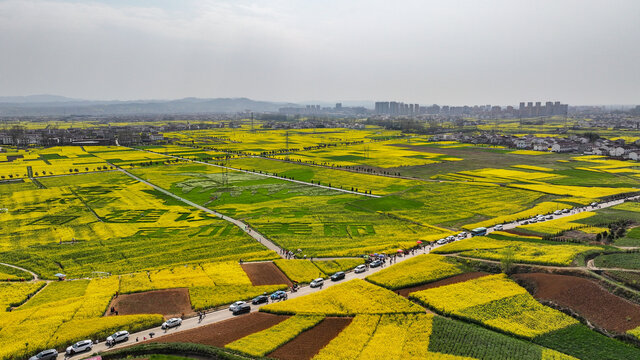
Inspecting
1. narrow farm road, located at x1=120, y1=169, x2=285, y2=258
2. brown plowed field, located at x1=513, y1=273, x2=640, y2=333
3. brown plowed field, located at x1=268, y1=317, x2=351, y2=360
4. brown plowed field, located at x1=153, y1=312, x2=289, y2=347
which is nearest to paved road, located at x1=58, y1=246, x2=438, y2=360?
brown plowed field, located at x1=153, y1=312, x2=289, y2=347

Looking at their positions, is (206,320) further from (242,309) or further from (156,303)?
(156,303)

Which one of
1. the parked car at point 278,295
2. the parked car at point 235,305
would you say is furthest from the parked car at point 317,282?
the parked car at point 235,305

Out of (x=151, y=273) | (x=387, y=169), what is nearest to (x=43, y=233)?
(x=151, y=273)

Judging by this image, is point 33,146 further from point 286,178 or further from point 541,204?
point 541,204

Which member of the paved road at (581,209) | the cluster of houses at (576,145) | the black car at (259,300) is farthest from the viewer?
the cluster of houses at (576,145)

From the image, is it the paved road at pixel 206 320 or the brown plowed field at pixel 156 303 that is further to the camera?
the brown plowed field at pixel 156 303

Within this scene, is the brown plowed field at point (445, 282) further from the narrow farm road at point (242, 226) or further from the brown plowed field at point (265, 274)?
the narrow farm road at point (242, 226)
